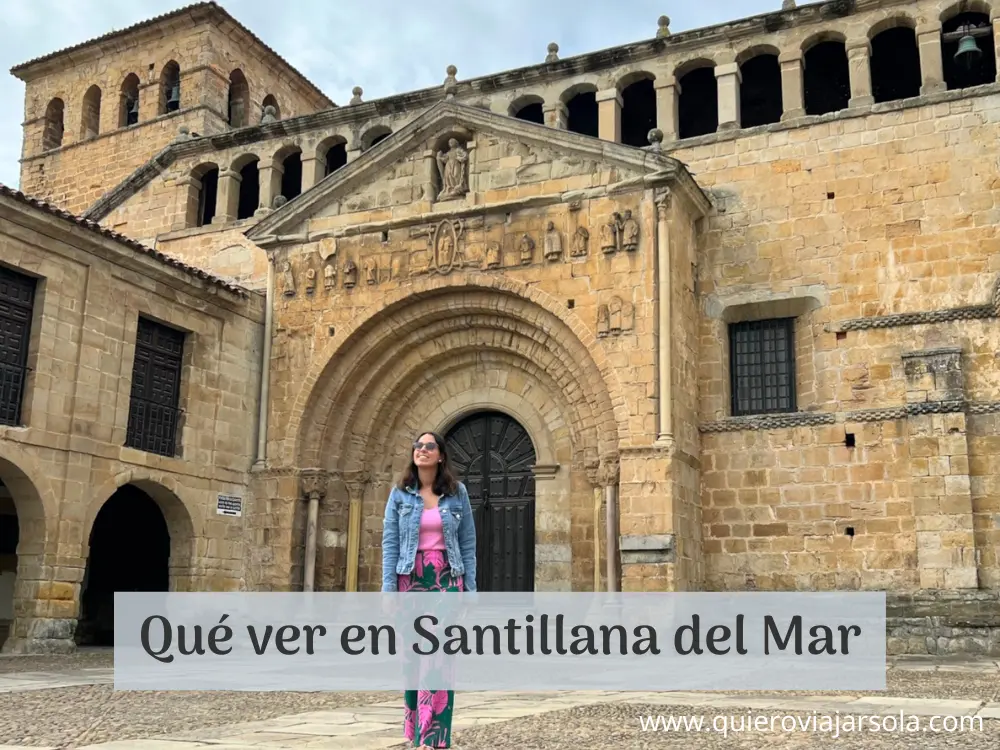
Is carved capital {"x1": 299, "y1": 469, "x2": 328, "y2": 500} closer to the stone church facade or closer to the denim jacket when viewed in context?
the stone church facade

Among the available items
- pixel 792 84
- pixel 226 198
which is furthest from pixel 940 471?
pixel 226 198

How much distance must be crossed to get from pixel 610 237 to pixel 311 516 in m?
6.60

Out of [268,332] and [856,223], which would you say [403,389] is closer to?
[268,332]

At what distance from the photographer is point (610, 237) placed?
15.4m

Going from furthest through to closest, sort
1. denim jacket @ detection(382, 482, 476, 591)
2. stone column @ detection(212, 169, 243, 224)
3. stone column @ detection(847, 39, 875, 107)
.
A: stone column @ detection(212, 169, 243, 224) < stone column @ detection(847, 39, 875, 107) < denim jacket @ detection(382, 482, 476, 591)

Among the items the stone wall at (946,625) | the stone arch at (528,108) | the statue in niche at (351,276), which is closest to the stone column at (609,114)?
the stone arch at (528,108)

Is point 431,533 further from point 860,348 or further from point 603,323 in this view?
point 860,348

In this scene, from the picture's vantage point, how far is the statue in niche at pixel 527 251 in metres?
15.9

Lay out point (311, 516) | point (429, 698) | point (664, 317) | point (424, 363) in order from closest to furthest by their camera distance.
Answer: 1. point (429, 698)
2. point (664, 317)
3. point (311, 516)
4. point (424, 363)

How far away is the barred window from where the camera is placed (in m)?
15.9

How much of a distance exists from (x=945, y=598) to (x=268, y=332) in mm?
11328

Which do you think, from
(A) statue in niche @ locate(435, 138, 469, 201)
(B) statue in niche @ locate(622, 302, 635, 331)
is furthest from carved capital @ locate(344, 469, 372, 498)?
(B) statue in niche @ locate(622, 302, 635, 331)

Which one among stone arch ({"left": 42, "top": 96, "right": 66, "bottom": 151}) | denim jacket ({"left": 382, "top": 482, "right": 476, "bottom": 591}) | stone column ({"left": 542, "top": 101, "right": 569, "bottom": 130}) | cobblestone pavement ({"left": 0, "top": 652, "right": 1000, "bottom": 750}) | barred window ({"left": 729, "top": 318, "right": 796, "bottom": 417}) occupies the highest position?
stone arch ({"left": 42, "top": 96, "right": 66, "bottom": 151})

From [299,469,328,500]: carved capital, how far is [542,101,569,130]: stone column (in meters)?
7.29
